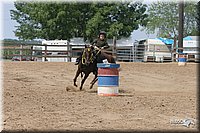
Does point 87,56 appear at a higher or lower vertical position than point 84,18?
lower

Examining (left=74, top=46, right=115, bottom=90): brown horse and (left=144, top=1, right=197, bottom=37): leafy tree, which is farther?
(left=144, top=1, right=197, bottom=37): leafy tree

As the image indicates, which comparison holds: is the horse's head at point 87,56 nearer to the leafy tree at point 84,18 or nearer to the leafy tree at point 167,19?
the leafy tree at point 84,18

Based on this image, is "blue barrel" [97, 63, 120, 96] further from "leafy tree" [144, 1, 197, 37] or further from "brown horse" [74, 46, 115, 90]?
"leafy tree" [144, 1, 197, 37]

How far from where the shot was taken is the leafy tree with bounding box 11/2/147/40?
4522cm

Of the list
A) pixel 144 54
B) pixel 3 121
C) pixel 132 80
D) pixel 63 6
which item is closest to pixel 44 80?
pixel 132 80

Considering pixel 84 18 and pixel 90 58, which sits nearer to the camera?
pixel 90 58

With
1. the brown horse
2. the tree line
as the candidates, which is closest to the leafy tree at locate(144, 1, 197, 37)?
the tree line

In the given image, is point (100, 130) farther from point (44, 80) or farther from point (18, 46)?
point (18, 46)

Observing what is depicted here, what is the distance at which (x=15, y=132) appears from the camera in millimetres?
7000

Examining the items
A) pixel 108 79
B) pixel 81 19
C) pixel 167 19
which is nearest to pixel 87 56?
pixel 108 79

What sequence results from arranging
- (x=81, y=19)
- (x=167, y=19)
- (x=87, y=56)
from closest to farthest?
(x=87, y=56)
(x=81, y=19)
(x=167, y=19)

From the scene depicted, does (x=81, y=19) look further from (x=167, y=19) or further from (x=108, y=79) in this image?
(x=108, y=79)

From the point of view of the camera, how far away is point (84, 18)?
156 ft

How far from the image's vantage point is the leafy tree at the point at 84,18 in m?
45.2
